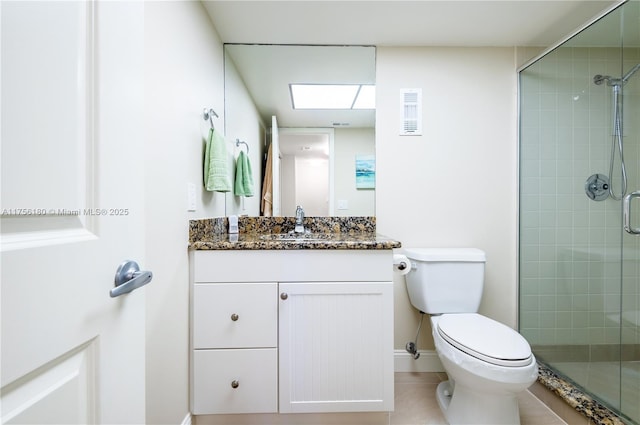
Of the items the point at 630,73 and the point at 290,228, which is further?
the point at 290,228

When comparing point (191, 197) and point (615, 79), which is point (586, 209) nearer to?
point (615, 79)

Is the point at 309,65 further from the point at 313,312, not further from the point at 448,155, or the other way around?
the point at 313,312

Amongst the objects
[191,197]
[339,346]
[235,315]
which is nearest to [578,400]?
[339,346]

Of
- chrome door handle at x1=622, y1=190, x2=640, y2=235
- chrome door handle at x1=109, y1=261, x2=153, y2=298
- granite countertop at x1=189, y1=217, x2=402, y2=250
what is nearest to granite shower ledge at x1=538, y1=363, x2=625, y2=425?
chrome door handle at x1=622, y1=190, x2=640, y2=235

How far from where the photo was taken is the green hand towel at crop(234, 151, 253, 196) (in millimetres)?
1844

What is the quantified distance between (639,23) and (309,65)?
5.48 feet

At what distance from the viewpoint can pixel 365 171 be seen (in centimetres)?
191

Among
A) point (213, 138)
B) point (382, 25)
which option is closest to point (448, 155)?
point (382, 25)

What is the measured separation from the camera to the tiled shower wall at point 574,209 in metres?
1.43

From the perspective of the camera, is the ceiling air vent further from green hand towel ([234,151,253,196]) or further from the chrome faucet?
green hand towel ([234,151,253,196])

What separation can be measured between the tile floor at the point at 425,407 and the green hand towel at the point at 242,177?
1.54 m

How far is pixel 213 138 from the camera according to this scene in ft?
4.76

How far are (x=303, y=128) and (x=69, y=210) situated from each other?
1.64 metres

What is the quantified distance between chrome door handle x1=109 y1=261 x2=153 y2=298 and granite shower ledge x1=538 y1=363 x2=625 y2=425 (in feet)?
6.48
